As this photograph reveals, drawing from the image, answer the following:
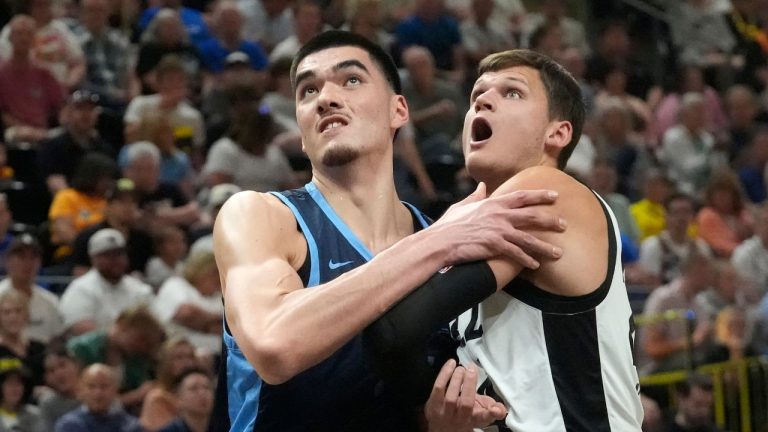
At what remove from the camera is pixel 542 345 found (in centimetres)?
386

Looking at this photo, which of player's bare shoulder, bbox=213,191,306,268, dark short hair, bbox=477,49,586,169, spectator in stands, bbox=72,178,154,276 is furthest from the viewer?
spectator in stands, bbox=72,178,154,276

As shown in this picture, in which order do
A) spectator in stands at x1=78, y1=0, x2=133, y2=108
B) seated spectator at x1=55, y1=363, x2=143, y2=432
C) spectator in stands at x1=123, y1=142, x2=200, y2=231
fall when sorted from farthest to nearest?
1. spectator in stands at x1=78, y1=0, x2=133, y2=108
2. spectator in stands at x1=123, y1=142, x2=200, y2=231
3. seated spectator at x1=55, y1=363, x2=143, y2=432

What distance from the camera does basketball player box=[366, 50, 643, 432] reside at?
3.81 m

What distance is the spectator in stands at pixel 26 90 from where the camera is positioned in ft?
35.6

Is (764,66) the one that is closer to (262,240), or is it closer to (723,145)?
(723,145)

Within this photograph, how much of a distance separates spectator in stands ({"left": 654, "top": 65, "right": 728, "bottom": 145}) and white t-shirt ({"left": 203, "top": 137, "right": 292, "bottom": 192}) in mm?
4631

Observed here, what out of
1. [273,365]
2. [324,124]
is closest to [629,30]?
[324,124]

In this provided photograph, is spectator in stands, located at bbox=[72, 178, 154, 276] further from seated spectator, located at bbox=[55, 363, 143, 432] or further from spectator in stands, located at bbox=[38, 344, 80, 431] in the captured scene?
seated spectator, located at bbox=[55, 363, 143, 432]

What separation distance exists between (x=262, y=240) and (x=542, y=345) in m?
0.88

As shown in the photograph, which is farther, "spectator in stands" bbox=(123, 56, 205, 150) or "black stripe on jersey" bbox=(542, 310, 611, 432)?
"spectator in stands" bbox=(123, 56, 205, 150)

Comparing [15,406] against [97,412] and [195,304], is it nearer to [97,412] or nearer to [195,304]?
[97,412]

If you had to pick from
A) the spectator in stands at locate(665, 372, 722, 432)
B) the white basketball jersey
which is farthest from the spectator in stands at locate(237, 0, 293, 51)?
the white basketball jersey

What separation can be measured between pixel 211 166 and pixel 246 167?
0.86 ft

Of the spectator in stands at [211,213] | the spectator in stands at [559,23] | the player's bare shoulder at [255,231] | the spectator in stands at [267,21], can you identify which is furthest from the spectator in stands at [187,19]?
the player's bare shoulder at [255,231]
